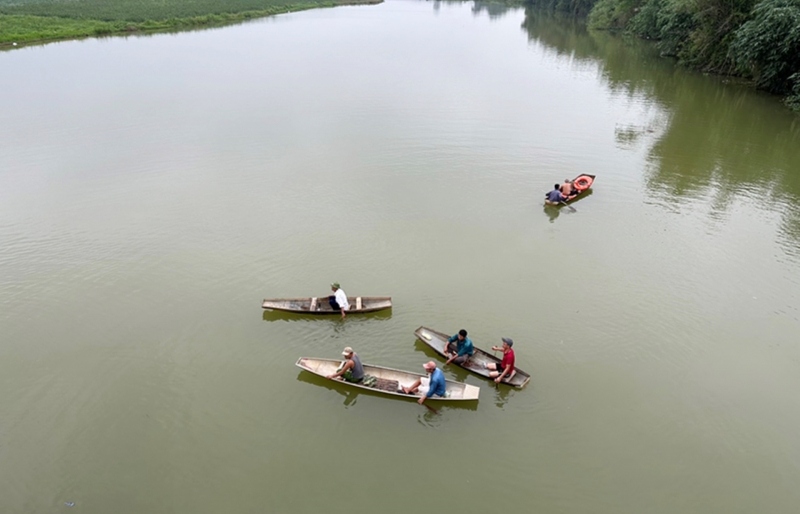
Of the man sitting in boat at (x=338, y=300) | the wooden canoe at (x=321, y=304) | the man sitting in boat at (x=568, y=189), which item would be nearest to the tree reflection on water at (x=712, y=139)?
the man sitting in boat at (x=568, y=189)

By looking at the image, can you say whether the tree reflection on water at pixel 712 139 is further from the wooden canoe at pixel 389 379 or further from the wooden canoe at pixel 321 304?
the wooden canoe at pixel 389 379

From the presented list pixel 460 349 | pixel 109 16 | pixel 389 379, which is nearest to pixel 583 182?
pixel 460 349

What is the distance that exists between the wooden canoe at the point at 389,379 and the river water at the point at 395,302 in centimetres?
27

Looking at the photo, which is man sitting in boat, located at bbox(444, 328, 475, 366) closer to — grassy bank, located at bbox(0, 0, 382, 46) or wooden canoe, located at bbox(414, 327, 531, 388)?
wooden canoe, located at bbox(414, 327, 531, 388)

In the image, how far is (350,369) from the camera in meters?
10.9

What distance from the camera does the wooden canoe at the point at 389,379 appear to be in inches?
420

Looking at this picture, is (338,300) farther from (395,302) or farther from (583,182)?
(583,182)

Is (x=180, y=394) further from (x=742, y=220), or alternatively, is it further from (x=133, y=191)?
(x=742, y=220)

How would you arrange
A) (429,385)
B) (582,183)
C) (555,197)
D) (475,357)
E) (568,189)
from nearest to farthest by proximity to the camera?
(429,385) → (475,357) → (555,197) → (568,189) → (582,183)

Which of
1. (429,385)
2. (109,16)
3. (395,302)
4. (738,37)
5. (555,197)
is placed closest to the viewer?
(429,385)

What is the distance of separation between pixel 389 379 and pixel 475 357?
2.03 m

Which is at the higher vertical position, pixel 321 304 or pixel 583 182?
pixel 583 182

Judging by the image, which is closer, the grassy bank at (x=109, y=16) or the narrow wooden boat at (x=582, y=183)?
the narrow wooden boat at (x=582, y=183)

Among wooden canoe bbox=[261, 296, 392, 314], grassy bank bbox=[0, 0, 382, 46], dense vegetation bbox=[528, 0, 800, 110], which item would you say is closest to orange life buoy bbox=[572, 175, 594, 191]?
wooden canoe bbox=[261, 296, 392, 314]
